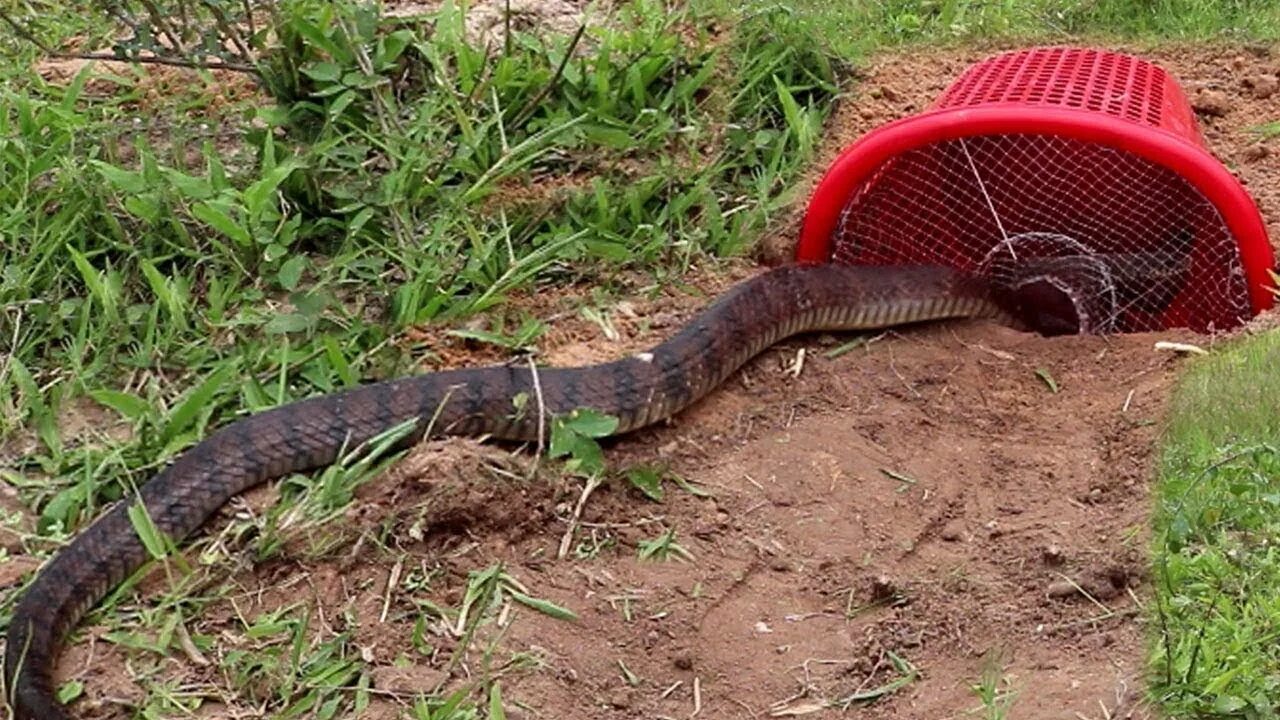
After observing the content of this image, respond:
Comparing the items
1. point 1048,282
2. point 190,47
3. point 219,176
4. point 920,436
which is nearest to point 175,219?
point 219,176

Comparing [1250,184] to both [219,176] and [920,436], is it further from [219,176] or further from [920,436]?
[219,176]

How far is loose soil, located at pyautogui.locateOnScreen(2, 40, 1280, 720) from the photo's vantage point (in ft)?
12.4

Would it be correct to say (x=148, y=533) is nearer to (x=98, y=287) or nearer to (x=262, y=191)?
(x=98, y=287)

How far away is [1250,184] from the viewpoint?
6340mm

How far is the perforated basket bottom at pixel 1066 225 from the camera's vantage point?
5.83 m

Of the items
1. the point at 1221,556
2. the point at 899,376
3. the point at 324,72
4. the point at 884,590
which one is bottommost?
the point at 899,376

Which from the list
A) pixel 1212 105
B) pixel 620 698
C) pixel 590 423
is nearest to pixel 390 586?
pixel 620 698

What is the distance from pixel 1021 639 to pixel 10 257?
332 cm

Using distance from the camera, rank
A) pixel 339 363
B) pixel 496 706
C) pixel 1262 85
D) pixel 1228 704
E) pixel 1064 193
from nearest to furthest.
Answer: pixel 1228 704
pixel 496 706
pixel 339 363
pixel 1064 193
pixel 1262 85

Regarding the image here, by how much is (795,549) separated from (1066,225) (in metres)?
2.16

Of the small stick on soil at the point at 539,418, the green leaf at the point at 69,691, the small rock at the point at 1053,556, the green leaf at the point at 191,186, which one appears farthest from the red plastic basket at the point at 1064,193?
the green leaf at the point at 69,691

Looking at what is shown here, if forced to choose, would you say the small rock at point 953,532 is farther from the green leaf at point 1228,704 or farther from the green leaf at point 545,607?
the green leaf at point 1228,704

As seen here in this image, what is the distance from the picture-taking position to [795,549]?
4.42 m

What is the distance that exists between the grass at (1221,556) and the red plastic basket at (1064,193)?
118cm
